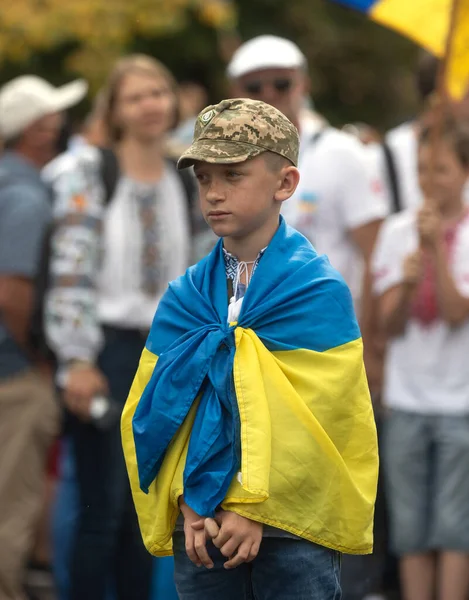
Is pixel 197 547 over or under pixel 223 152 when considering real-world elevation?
under

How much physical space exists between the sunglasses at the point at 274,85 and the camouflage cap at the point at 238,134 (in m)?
2.50

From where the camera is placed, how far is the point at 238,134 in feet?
13.7

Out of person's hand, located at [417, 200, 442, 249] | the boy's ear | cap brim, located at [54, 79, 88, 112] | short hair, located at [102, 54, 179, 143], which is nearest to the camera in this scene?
the boy's ear

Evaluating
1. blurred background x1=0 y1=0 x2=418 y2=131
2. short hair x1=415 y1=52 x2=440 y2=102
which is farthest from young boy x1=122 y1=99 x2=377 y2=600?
blurred background x1=0 y1=0 x2=418 y2=131

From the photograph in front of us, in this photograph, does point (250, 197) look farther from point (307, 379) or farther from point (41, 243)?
point (41, 243)

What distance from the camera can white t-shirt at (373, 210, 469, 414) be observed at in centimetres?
662

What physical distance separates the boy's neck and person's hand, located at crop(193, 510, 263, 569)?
73cm

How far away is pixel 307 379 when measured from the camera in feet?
13.6

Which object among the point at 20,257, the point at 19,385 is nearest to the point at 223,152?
the point at 20,257

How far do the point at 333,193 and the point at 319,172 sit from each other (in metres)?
0.11

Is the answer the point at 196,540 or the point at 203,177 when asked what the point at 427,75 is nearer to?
the point at 203,177

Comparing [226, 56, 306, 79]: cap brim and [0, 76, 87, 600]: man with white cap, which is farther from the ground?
[226, 56, 306, 79]: cap brim

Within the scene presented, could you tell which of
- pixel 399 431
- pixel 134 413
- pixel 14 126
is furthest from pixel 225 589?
pixel 14 126

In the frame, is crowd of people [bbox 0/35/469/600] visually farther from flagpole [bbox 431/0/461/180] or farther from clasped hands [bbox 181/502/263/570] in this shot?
clasped hands [bbox 181/502/263/570]
